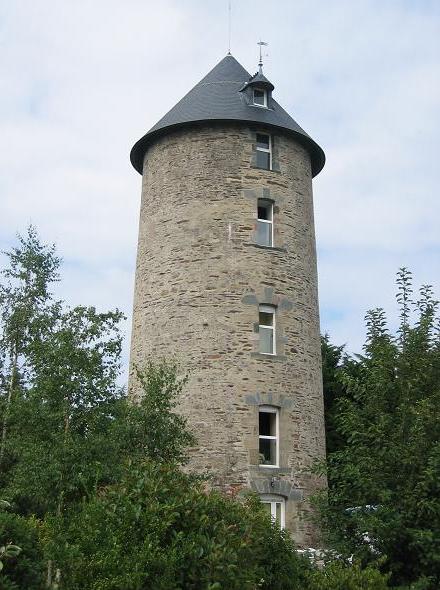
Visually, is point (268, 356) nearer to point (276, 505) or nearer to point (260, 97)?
point (276, 505)

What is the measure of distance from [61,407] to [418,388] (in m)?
6.38

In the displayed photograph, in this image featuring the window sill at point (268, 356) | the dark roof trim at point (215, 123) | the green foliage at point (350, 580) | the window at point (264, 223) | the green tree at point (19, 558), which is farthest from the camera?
the dark roof trim at point (215, 123)

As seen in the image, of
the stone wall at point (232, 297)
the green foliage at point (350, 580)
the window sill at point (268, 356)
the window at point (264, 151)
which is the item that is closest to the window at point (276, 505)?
the stone wall at point (232, 297)

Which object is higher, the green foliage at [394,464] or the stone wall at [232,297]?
the stone wall at [232,297]

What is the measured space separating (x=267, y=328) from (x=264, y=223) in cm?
299

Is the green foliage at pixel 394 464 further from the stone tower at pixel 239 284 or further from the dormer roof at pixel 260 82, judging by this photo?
the dormer roof at pixel 260 82

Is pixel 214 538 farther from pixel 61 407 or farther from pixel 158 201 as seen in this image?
pixel 158 201

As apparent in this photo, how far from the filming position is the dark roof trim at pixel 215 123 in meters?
22.7

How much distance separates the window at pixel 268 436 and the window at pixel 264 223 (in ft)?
15.0

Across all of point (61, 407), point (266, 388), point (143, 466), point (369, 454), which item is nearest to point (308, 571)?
point (369, 454)

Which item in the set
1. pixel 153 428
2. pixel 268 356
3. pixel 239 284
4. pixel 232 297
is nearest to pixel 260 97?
pixel 239 284

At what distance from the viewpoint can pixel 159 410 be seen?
653 inches

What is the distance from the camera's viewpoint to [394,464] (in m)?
12.6

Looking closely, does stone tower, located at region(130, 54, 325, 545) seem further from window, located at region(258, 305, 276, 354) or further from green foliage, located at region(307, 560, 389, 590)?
green foliage, located at region(307, 560, 389, 590)
